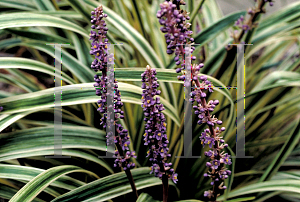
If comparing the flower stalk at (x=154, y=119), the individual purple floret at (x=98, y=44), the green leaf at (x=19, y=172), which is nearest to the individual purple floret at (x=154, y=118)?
the flower stalk at (x=154, y=119)

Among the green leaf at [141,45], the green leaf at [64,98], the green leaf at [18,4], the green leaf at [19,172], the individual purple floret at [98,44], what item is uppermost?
the green leaf at [18,4]

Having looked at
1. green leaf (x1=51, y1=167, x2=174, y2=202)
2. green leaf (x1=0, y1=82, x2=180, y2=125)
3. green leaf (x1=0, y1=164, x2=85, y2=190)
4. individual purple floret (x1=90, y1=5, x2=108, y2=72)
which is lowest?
green leaf (x1=51, y1=167, x2=174, y2=202)

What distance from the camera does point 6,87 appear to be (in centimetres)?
205

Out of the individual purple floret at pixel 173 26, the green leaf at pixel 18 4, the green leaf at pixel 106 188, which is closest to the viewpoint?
the individual purple floret at pixel 173 26

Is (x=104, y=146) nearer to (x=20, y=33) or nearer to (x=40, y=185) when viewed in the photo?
(x=40, y=185)

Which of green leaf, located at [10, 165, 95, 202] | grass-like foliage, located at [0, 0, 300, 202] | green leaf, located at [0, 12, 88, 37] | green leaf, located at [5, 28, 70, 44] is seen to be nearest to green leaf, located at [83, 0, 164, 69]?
grass-like foliage, located at [0, 0, 300, 202]

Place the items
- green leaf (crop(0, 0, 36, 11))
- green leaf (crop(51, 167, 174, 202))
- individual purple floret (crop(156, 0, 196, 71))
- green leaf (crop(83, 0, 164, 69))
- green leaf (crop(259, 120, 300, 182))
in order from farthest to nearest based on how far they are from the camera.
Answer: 1. green leaf (crop(0, 0, 36, 11))
2. green leaf (crop(83, 0, 164, 69))
3. green leaf (crop(259, 120, 300, 182))
4. green leaf (crop(51, 167, 174, 202))
5. individual purple floret (crop(156, 0, 196, 71))

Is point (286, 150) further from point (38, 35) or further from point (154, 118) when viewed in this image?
point (38, 35)

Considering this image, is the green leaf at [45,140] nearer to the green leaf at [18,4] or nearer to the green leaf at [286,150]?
the green leaf at [286,150]

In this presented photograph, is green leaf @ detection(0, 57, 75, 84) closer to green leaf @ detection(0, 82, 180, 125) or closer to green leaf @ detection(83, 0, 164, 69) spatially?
green leaf @ detection(0, 82, 180, 125)

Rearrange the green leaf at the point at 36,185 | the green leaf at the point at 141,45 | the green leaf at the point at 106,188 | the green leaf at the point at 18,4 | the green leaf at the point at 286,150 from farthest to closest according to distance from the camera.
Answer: the green leaf at the point at 18,4, the green leaf at the point at 141,45, the green leaf at the point at 286,150, the green leaf at the point at 106,188, the green leaf at the point at 36,185

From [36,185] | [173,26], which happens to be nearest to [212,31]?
[173,26]

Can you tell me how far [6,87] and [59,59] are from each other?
1.21 metres

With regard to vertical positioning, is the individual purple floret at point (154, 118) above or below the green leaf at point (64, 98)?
below
